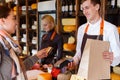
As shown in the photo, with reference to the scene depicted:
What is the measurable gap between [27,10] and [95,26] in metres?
2.81

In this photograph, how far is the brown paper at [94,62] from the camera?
1498 mm

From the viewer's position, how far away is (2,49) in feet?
4.66

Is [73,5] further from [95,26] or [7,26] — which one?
[7,26]

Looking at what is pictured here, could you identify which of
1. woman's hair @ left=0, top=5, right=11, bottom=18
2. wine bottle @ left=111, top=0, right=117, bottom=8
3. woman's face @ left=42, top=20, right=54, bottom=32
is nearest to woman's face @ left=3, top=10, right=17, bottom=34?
woman's hair @ left=0, top=5, right=11, bottom=18

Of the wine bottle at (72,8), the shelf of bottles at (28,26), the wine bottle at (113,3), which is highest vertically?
the wine bottle at (113,3)

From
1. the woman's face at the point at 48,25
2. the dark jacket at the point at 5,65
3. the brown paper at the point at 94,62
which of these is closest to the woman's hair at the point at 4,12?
the dark jacket at the point at 5,65

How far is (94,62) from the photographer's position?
152 centimetres

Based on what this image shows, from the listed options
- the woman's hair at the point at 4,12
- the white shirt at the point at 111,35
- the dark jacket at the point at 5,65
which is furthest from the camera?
the white shirt at the point at 111,35

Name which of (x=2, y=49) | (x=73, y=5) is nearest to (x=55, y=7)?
(x=73, y=5)

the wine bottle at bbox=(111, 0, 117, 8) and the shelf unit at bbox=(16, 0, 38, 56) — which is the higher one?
the wine bottle at bbox=(111, 0, 117, 8)

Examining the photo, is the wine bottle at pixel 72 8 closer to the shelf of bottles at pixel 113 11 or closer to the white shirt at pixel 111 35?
the shelf of bottles at pixel 113 11

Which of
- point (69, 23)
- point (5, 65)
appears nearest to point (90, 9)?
point (5, 65)

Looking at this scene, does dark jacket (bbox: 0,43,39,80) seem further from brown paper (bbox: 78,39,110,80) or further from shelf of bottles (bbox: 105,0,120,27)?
shelf of bottles (bbox: 105,0,120,27)

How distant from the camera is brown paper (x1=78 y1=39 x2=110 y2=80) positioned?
1498 millimetres
